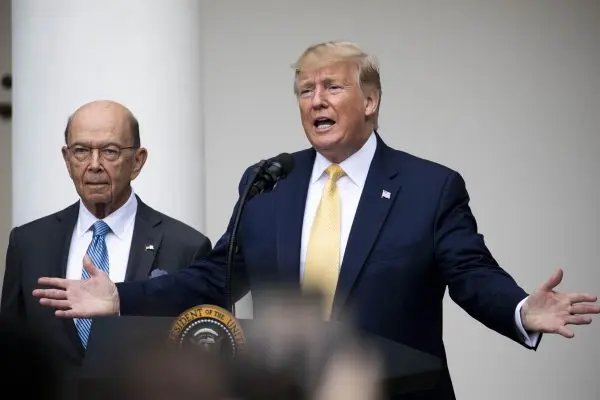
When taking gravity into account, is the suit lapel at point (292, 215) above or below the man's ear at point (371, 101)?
below

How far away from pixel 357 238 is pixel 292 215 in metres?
0.23

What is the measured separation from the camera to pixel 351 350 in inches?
112

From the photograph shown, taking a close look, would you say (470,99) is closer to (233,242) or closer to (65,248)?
(65,248)

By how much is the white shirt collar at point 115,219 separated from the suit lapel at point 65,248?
1.3 inches

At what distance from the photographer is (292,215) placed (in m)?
4.07

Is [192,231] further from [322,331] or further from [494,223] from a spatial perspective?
[494,223]

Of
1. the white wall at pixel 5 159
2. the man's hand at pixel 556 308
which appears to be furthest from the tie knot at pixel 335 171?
the white wall at pixel 5 159

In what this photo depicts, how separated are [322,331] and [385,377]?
0.17 meters

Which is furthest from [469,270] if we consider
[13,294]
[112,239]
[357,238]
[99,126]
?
[13,294]

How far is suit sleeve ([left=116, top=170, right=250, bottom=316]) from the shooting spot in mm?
4023

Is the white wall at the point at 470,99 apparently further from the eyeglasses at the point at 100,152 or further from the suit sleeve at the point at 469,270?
the suit sleeve at the point at 469,270

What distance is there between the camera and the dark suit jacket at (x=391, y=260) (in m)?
3.89

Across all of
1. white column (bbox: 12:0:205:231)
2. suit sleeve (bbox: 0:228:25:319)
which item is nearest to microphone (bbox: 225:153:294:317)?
suit sleeve (bbox: 0:228:25:319)

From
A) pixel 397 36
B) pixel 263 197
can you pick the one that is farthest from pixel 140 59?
pixel 397 36
